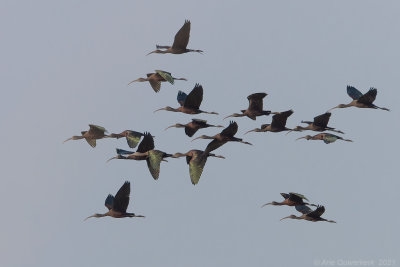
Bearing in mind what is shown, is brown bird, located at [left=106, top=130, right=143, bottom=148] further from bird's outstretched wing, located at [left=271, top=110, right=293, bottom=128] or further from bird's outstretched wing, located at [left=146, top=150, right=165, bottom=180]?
Result: bird's outstretched wing, located at [left=271, top=110, right=293, bottom=128]

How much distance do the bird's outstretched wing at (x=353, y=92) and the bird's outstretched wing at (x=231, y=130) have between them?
8.72 m

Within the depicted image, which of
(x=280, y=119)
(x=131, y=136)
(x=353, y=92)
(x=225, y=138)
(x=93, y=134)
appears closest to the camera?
(x=225, y=138)

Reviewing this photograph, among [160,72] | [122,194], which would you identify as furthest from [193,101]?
[122,194]

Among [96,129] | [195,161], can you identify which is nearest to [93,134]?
[96,129]

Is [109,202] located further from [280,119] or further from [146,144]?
[280,119]

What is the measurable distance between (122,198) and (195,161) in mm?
3459

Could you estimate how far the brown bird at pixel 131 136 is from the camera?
2234 inches

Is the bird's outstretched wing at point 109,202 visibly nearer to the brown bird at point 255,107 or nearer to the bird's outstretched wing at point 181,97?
the bird's outstretched wing at point 181,97

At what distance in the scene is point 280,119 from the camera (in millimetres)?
57000

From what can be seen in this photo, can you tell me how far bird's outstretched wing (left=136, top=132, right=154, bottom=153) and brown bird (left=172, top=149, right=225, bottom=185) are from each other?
5.06 feet

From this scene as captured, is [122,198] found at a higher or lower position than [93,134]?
lower

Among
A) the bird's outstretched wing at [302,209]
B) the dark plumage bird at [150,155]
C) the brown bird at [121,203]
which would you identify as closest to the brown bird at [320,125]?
the bird's outstretched wing at [302,209]

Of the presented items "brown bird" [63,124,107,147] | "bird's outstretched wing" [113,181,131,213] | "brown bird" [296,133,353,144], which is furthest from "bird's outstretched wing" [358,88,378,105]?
"bird's outstretched wing" [113,181,131,213]

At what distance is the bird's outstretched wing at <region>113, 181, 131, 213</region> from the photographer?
5255 cm
